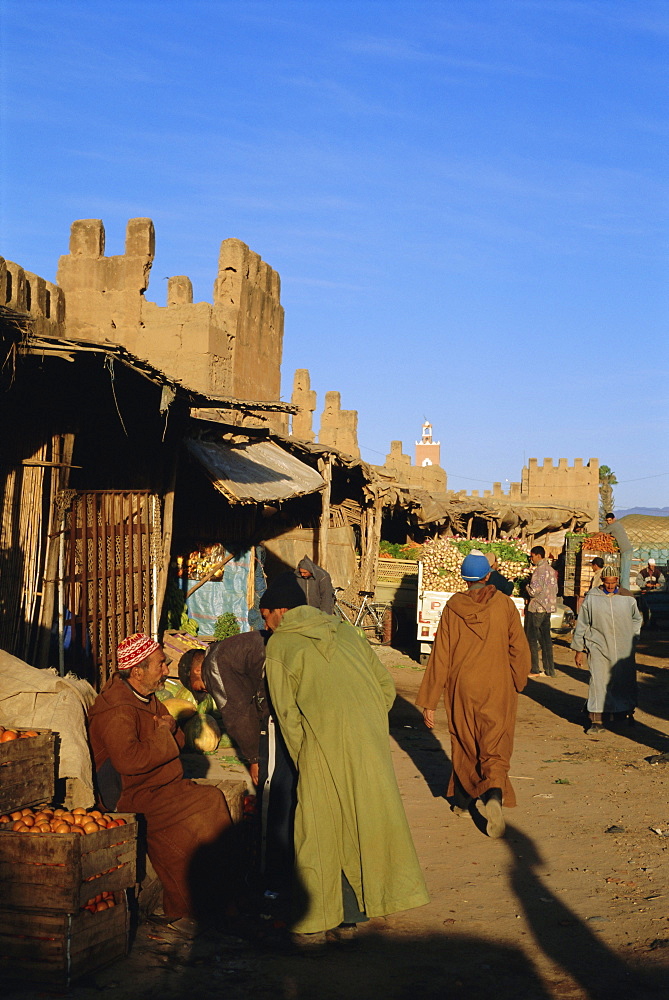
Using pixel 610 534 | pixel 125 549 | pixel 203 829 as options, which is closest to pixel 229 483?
pixel 125 549

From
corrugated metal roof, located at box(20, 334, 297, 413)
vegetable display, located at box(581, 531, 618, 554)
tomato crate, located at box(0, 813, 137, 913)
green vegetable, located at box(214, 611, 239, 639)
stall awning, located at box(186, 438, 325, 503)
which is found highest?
corrugated metal roof, located at box(20, 334, 297, 413)

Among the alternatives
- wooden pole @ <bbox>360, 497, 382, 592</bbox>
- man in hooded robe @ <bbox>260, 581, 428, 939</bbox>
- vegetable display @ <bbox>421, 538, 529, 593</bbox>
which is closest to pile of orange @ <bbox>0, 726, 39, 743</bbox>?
man in hooded robe @ <bbox>260, 581, 428, 939</bbox>

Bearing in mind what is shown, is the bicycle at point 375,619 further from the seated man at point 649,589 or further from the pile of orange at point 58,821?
the pile of orange at point 58,821

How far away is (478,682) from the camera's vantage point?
6121mm

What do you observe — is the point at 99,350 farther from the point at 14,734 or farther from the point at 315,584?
the point at 315,584

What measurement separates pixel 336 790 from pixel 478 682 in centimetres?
235

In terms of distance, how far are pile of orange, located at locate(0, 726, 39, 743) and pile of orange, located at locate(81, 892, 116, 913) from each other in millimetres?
751

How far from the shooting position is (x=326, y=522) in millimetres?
14164

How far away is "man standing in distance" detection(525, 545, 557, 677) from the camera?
509 inches

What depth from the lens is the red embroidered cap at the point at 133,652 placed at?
442 cm

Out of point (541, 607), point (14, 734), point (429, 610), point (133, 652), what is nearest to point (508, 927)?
point (133, 652)

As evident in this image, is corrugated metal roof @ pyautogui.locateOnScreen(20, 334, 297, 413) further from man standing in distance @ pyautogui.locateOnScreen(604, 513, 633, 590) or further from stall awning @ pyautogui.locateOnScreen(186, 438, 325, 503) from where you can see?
man standing in distance @ pyautogui.locateOnScreen(604, 513, 633, 590)

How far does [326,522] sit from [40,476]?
7445mm

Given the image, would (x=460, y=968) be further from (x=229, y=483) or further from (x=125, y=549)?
(x=229, y=483)
